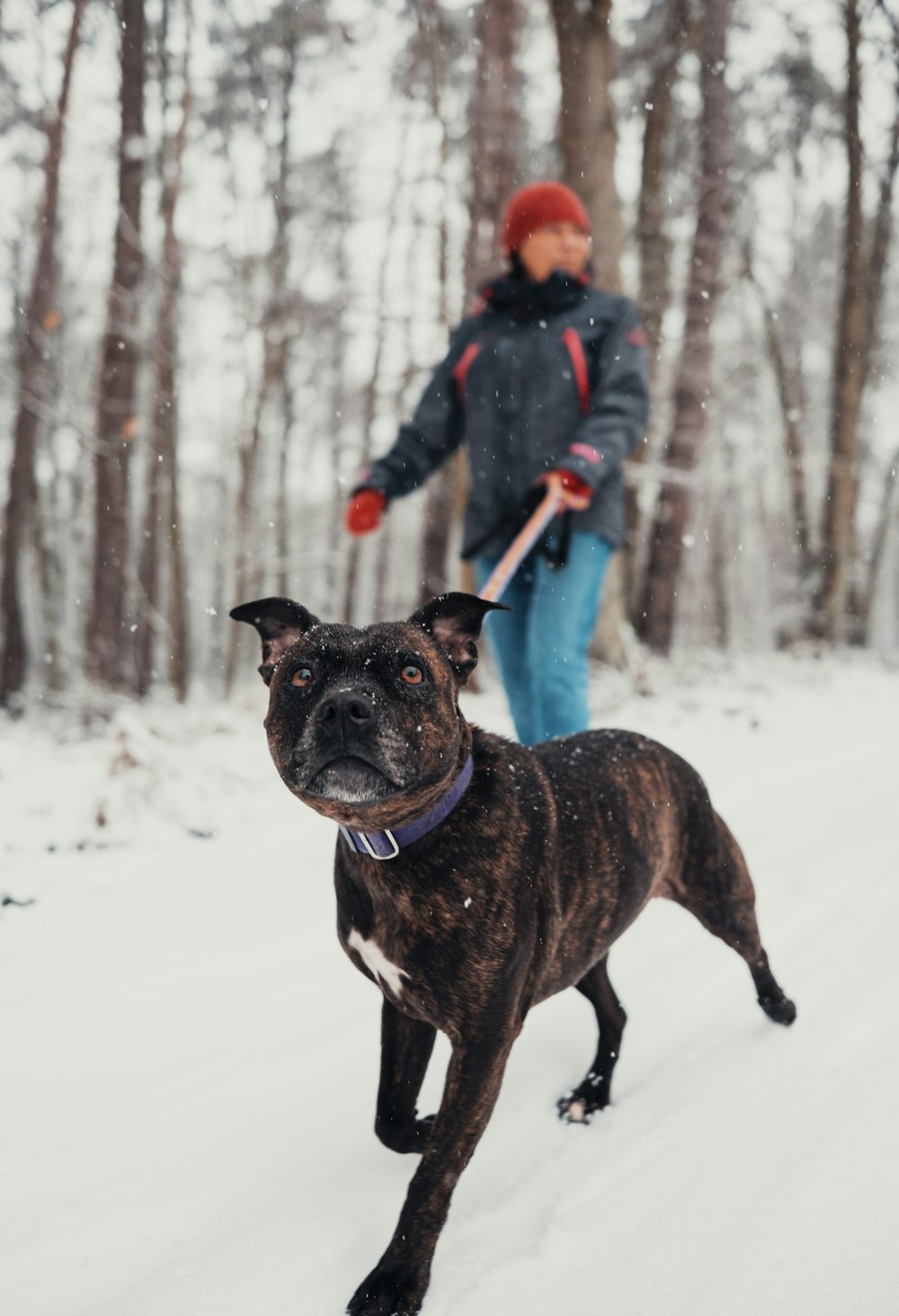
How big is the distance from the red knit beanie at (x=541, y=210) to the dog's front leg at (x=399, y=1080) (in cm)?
325

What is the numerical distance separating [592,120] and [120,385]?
634cm

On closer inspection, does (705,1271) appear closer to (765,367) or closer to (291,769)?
(291,769)

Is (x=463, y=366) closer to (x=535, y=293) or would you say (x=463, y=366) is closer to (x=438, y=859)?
(x=535, y=293)

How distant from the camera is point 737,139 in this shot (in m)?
14.2

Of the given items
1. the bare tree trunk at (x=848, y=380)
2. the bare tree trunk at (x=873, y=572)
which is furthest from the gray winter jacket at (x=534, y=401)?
the bare tree trunk at (x=873, y=572)

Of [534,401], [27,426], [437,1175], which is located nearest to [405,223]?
[27,426]

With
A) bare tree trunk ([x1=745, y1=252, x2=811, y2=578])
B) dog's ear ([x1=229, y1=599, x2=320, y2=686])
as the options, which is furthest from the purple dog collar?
bare tree trunk ([x1=745, y1=252, x2=811, y2=578])

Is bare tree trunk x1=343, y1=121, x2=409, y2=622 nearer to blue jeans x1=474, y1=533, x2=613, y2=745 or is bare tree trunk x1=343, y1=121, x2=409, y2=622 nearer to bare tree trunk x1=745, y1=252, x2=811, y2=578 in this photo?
bare tree trunk x1=745, y1=252, x2=811, y2=578

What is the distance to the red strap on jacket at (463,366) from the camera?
3.97 meters

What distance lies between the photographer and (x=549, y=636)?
145 inches

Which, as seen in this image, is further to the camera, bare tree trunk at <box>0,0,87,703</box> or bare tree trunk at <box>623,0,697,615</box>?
bare tree trunk at <box>0,0,87,703</box>

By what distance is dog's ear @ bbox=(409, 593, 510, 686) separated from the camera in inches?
83.2

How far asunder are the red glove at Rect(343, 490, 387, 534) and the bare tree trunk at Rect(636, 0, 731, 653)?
7.53 m

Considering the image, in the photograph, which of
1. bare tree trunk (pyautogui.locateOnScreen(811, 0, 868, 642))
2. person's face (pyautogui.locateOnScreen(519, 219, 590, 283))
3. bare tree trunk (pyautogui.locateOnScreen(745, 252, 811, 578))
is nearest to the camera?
person's face (pyautogui.locateOnScreen(519, 219, 590, 283))
